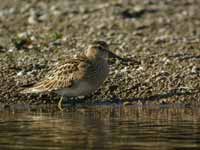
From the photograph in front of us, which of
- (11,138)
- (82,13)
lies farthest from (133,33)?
(11,138)

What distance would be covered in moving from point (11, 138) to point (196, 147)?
255cm

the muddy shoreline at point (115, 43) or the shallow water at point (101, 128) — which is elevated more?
the muddy shoreline at point (115, 43)

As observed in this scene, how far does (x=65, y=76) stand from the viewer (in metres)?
15.2

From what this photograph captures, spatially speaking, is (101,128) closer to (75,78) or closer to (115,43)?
(75,78)

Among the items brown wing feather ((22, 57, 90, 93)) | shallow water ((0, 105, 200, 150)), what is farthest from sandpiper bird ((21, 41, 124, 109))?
shallow water ((0, 105, 200, 150))

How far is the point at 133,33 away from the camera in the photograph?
71.1 ft

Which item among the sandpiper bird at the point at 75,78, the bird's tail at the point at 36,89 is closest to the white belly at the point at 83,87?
the sandpiper bird at the point at 75,78

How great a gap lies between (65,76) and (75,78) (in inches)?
7.2

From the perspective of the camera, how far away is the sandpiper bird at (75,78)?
594 inches

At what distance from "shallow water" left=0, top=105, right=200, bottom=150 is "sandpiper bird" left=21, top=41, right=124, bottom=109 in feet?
1.14

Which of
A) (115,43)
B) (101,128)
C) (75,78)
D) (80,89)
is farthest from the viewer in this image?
(115,43)

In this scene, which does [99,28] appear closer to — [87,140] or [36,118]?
[36,118]

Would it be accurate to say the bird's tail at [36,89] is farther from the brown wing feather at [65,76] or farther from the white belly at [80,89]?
the white belly at [80,89]

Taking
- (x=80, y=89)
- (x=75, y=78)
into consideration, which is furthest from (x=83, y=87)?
(x=75, y=78)
